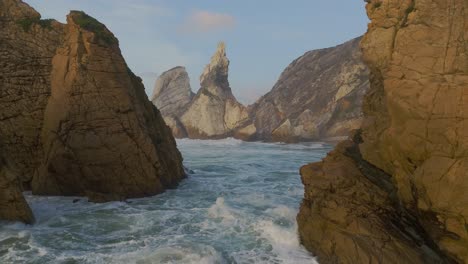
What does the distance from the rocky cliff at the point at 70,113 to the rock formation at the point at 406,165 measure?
11.9 metres

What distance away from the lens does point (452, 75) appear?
12.3m

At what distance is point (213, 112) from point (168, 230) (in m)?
73.7

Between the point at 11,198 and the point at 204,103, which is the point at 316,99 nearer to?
the point at 204,103

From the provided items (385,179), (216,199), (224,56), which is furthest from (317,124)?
(385,179)

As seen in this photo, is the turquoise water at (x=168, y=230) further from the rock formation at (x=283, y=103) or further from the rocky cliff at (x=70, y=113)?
the rock formation at (x=283, y=103)

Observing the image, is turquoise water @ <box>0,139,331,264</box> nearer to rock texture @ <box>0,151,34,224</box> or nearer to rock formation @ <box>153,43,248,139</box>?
rock texture @ <box>0,151,34,224</box>

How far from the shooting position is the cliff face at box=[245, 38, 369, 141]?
262 ft

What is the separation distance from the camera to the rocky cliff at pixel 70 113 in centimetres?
2323

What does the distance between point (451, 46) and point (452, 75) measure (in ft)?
3.32

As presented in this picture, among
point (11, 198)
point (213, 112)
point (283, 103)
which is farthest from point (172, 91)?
point (11, 198)

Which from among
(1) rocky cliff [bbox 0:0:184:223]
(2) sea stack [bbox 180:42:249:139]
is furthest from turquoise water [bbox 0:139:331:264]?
(2) sea stack [bbox 180:42:249:139]

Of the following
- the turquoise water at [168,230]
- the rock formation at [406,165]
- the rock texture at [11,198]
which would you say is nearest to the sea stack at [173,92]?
the turquoise water at [168,230]

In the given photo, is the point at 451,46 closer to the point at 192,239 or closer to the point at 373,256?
the point at 373,256

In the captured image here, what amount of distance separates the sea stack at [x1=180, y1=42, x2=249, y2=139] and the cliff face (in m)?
5.42
